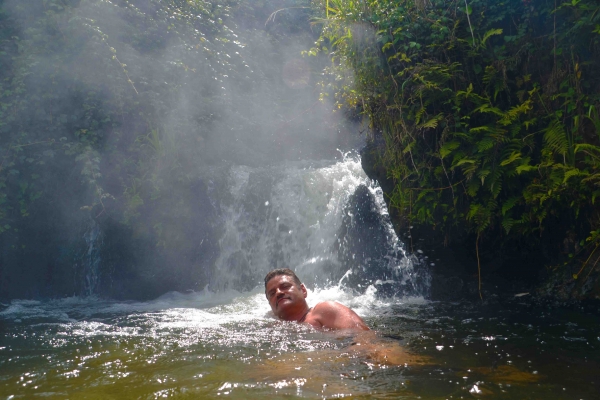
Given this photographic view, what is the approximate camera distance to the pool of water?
3324mm

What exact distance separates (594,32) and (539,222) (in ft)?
6.93

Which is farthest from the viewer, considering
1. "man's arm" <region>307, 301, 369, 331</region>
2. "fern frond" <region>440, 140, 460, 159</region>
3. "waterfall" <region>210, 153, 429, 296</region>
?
"waterfall" <region>210, 153, 429, 296</region>

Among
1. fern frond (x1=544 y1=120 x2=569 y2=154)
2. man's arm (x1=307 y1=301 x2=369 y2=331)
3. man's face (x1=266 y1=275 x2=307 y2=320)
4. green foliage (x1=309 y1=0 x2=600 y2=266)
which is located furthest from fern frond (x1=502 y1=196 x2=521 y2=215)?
man's face (x1=266 y1=275 x2=307 y2=320)

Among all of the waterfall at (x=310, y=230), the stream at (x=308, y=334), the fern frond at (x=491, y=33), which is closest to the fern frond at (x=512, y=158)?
the fern frond at (x=491, y=33)

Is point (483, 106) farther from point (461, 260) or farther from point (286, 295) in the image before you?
point (286, 295)

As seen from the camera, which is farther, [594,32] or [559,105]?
[559,105]

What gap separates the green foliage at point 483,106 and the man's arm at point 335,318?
82.2 inches

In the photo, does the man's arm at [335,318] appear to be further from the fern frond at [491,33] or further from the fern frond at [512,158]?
the fern frond at [491,33]

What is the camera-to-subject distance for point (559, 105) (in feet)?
19.4

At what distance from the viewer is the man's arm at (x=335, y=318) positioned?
15.9 ft

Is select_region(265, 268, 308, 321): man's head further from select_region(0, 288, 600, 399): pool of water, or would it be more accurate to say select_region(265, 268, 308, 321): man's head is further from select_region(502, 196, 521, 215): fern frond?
select_region(502, 196, 521, 215): fern frond

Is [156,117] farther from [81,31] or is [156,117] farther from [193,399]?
[193,399]

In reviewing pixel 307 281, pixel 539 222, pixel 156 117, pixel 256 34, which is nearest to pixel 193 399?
pixel 539 222

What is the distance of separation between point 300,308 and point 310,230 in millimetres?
4181
